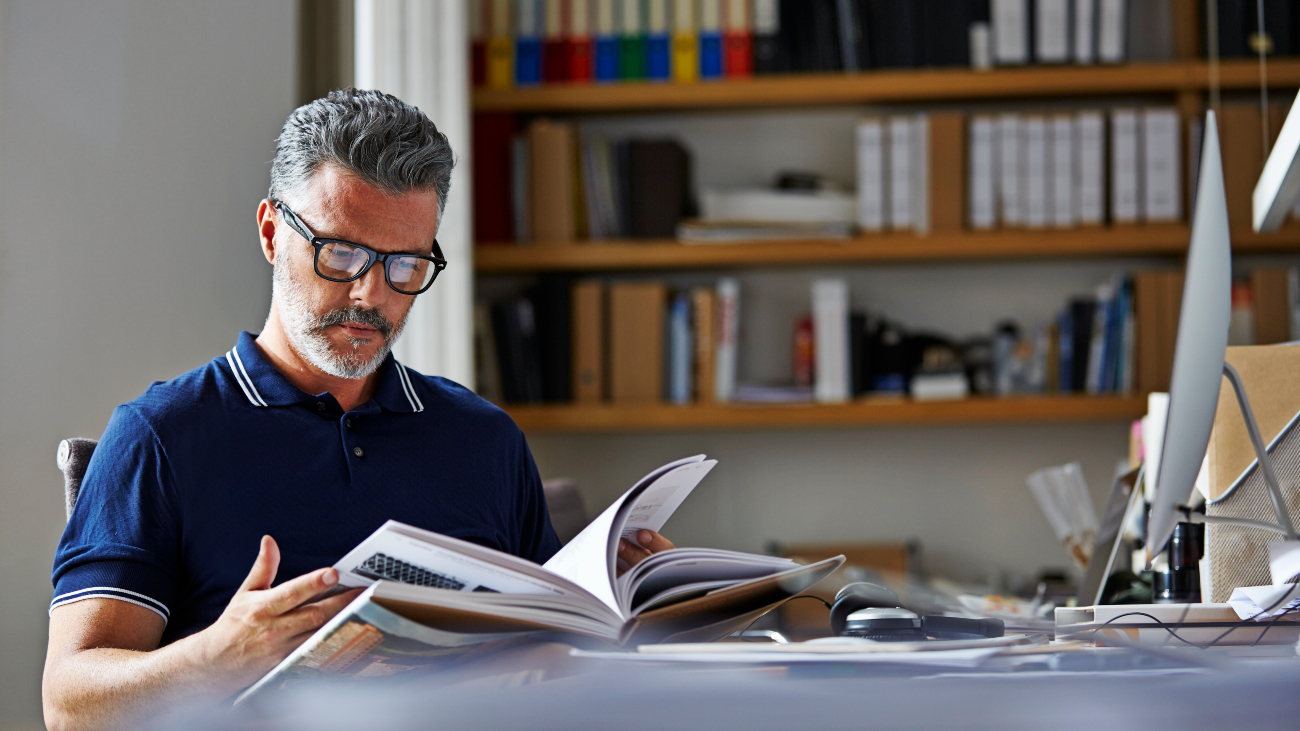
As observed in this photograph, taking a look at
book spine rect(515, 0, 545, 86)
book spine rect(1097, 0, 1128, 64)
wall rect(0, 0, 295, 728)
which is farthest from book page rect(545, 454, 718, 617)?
book spine rect(1097, 0, 1128, 64)

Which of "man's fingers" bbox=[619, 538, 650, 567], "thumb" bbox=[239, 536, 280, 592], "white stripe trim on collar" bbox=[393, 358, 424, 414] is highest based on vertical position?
"white stripe trim on collar" bbox=[393, 358, 424, 414]

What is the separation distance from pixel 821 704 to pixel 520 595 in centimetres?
23

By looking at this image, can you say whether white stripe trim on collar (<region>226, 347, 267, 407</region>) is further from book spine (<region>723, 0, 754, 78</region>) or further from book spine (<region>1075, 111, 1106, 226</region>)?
book spine (<region>1075, 111, 1106, 226</region>)

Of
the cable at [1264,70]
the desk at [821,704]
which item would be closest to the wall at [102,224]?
the desk at [821,704]

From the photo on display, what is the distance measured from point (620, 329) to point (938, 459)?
93 centimetres

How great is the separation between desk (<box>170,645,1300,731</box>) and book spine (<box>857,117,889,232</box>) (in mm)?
2302

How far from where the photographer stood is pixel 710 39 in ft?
9.39

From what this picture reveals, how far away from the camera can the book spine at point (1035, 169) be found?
8.97 ft

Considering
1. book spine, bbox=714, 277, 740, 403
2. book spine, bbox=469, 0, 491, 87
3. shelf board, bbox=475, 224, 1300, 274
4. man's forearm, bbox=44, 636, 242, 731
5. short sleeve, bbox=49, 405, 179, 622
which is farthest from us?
book spine, bbox=469, 0, 491, 87

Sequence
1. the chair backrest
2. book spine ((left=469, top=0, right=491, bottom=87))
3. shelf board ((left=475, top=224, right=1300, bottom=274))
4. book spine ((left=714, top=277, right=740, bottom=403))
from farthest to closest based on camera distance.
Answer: book spine ((left=469, top=0, right=491, bottom=87))
book spine ((left=714, top=277, right=740, bottom=403))
shelf board ((left=475, top=224, right=1300, bottom=274))
the chair backrest

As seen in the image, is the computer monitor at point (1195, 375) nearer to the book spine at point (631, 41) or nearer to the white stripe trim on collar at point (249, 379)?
the white stripe trim on collar at point (249, 379)

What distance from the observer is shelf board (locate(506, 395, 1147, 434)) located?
2.71 meters

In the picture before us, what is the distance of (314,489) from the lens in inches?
42.1

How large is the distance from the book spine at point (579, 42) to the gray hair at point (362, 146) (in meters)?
1.81
